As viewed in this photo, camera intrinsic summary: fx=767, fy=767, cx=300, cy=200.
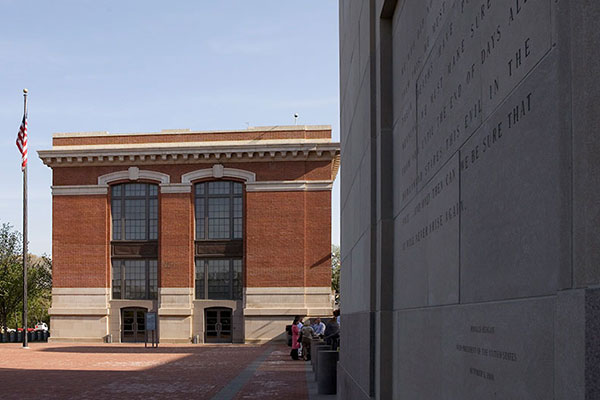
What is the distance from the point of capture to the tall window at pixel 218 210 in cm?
4594

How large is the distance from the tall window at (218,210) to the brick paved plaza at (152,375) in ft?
35.2

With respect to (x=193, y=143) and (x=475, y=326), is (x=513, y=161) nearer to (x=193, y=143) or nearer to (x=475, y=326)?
(x=475, y=326)

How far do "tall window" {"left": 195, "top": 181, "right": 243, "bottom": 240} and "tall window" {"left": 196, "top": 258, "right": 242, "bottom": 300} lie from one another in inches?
59.3

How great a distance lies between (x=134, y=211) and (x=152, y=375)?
24258 millimetres

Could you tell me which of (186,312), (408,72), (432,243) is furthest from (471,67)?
(186,312)

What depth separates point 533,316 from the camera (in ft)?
10.2

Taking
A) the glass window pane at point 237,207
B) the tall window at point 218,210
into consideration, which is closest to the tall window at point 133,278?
the tall window at point 218,210

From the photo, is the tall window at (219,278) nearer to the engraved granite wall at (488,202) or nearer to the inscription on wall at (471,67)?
the engraved granite wall at (488,202)

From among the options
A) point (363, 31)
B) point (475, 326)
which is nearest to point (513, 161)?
point (475, 326)

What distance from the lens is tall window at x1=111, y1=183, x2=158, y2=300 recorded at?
46.5 meters

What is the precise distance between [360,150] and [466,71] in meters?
5.92

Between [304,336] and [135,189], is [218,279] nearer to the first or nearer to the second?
[135,189]

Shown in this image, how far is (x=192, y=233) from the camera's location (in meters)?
45.8

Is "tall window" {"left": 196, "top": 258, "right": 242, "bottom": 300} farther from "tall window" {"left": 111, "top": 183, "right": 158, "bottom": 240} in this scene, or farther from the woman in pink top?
the woman in pink top
